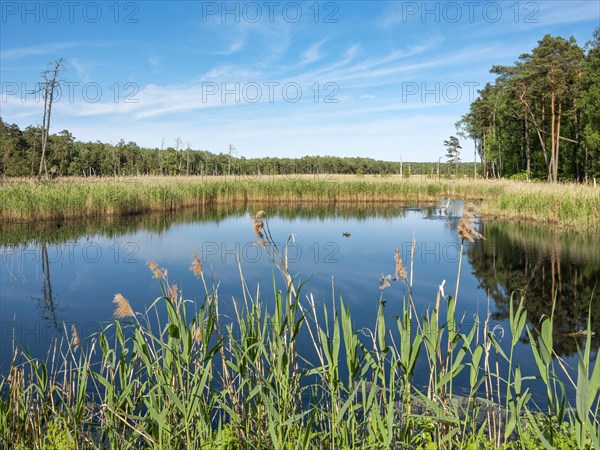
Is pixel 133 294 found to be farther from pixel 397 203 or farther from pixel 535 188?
pixel 397 203

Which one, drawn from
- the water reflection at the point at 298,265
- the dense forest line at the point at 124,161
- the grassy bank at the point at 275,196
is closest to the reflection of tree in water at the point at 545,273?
the water reflection at the point at 298,265

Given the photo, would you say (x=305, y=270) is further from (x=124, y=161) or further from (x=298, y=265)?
(x=124, y=161)

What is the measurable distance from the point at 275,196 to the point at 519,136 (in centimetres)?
2462

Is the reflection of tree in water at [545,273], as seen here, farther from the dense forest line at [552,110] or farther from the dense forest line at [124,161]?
the dense forest line at [124,161]

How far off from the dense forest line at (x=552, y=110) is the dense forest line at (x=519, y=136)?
0.06 meters

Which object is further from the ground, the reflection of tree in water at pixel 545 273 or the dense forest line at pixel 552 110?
the dense forest line at pixel 552 110

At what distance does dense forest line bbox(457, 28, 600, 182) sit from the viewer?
28609 mm

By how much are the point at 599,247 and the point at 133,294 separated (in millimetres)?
11823

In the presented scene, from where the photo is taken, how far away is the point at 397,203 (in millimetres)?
29016

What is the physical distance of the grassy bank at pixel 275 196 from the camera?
16.8m

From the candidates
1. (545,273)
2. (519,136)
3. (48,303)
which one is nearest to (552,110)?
(519,136)

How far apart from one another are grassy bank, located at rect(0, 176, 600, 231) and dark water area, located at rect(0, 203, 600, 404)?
1191 mm

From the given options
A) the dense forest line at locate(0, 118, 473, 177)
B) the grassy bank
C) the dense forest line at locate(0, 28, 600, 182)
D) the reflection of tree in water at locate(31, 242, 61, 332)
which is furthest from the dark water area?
the dense forest line at locate(0, 118, 473, 177)

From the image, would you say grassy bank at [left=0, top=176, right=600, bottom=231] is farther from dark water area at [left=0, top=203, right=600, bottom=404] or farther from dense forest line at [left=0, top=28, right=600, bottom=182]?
dense forest line at [left=0, top=28, right=600, bottom=182]
